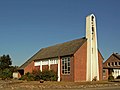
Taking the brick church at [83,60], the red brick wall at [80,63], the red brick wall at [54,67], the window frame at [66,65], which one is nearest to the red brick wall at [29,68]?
the red brick wall at [54,67]

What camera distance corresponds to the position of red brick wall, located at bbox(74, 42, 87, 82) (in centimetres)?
4614

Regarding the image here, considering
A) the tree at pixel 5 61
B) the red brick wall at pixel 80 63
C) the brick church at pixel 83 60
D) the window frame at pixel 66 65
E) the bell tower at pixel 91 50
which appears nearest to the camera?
the red brick wall at pixel 80 63

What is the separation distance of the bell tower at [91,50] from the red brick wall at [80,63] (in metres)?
0.84

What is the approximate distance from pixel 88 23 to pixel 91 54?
254 inches

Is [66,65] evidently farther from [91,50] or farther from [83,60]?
[91,50]

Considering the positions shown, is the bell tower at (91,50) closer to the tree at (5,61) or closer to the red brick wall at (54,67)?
the red brick wall at (54,67)

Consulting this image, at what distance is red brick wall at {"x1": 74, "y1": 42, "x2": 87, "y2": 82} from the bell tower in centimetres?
84

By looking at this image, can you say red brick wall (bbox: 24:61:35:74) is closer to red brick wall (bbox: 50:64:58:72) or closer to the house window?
red brick wall (bbox: 50:64:58:72)

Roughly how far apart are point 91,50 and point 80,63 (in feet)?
11.3

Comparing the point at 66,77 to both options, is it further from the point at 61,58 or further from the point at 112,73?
the point at 112,73

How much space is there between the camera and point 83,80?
4681cm

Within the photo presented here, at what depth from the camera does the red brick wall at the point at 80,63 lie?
46.1 meters

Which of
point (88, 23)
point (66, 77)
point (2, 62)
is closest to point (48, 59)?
point (66, 77)

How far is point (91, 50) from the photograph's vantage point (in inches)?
1866
